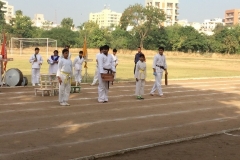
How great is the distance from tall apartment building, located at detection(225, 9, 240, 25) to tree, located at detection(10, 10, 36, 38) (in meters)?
118

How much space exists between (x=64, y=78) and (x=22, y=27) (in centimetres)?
7048

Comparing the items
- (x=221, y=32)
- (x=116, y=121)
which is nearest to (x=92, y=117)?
(x=116, y=121)

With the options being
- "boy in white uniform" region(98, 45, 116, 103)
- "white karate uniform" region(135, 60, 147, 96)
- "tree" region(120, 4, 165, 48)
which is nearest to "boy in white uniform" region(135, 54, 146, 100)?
"white karate uniform" region(135, 60, 147, 96)

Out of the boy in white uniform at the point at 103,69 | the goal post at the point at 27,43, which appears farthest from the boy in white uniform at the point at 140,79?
the goal post at the point at 27,43

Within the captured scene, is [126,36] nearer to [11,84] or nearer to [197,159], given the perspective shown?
[11,84]

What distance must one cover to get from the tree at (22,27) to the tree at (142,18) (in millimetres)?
20535

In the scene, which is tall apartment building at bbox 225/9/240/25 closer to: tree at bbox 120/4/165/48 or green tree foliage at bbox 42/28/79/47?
tree at bbox 120/4/165/48

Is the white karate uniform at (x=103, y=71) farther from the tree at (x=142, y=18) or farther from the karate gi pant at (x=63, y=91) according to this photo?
the tree at (x=142, y=18)

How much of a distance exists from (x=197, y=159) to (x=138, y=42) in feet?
253

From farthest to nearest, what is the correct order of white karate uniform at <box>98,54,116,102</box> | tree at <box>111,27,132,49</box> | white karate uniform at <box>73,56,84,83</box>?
tree at <box>111,27,132,49</box>, white karate uniform at <box>73,56,84,83</box>, white karate uniform at <box>98,54,116,102</box>

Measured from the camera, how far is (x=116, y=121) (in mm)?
10094

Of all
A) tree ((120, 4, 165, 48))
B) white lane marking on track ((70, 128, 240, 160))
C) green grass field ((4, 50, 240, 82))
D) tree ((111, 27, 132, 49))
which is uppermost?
tree ((120, 4, 165, 48))

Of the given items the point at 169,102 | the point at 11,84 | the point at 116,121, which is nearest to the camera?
the point at 116,121

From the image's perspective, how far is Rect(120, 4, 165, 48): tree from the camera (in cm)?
8356
